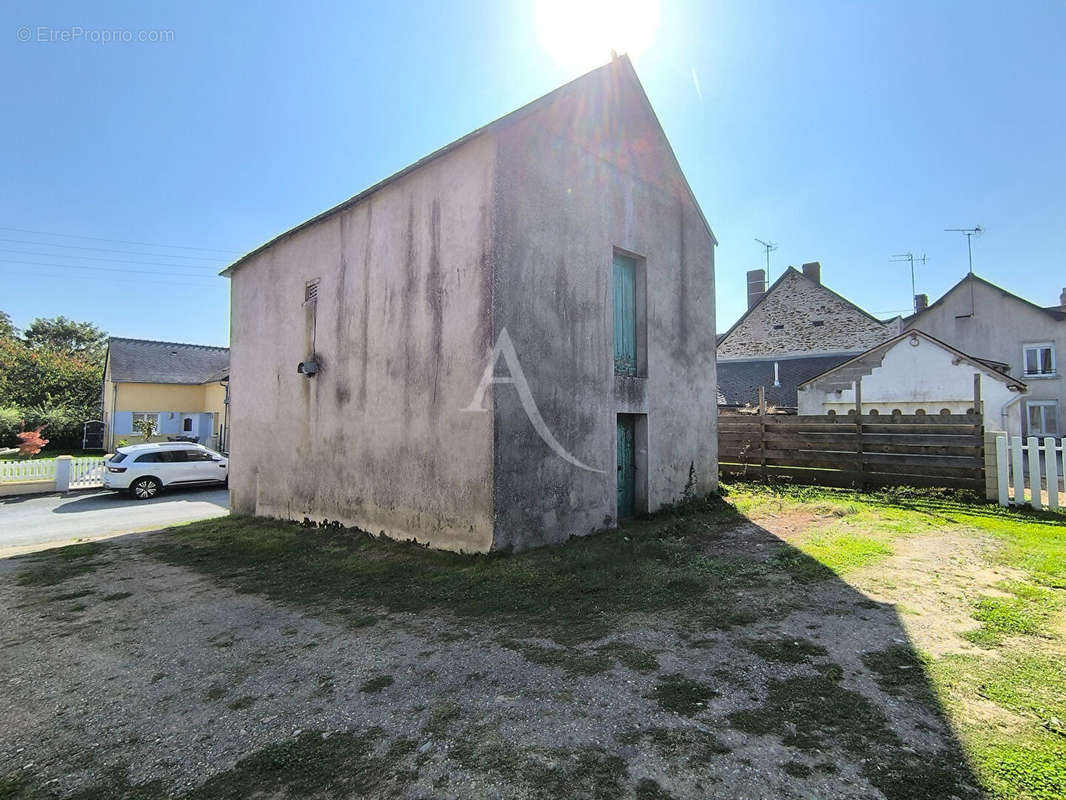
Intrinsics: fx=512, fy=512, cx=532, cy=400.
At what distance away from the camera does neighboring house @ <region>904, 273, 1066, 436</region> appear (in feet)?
70.7

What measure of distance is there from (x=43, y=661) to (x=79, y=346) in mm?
65287

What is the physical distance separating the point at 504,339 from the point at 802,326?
989 inches

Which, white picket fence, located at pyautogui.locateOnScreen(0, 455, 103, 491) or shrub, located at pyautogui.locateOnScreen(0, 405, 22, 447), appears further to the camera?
shrub, located at pyautogui.locateOnScreen(0, 405, 22, 447)

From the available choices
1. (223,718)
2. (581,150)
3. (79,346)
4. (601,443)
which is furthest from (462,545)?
(79,346)

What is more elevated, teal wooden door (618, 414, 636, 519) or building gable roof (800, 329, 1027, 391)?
building gable roof (800, 329, 1027, 391)

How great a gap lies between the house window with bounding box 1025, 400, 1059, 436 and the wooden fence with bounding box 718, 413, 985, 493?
17947 mm

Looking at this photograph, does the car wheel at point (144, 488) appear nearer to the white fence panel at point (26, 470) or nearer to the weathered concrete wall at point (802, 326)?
the white fence panel at point (26, 470)

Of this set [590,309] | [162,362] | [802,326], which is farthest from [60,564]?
[162,362]

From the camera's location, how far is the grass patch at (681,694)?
113 inches

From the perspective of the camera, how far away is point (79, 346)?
5266 centimetres

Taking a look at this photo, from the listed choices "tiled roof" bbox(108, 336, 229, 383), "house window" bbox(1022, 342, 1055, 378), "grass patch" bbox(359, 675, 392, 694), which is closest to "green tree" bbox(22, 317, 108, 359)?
"tiled roof" bbox(108, 336, 229, 383)

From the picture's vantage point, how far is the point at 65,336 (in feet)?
169

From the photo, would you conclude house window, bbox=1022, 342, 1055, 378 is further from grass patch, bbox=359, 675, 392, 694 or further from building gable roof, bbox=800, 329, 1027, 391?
grass patch, bbox=359, 675, 392, 694

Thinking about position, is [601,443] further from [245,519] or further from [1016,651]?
[245,519]
